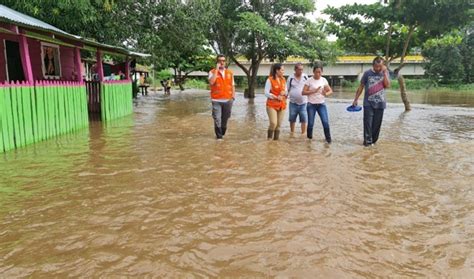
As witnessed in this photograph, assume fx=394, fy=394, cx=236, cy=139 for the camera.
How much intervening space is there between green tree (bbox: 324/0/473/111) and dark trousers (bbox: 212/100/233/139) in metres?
7.96

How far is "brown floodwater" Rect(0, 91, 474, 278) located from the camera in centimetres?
289

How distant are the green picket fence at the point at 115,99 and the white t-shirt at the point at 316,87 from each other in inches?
283

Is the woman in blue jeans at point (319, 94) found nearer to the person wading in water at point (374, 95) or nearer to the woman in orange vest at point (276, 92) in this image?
the woman in orange vest at point (276, 92)

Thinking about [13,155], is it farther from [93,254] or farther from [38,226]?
[93,254]

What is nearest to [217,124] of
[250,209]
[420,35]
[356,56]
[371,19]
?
[250,209]

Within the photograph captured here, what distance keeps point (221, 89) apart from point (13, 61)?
7.46 meters

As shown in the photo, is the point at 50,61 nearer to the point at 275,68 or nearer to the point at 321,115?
the point at 275,68

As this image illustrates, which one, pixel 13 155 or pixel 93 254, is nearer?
pixel 93 254

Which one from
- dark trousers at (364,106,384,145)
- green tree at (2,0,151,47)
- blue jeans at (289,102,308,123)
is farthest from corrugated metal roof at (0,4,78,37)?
dark trousers at (364,106,384,145)

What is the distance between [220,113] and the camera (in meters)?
8.30

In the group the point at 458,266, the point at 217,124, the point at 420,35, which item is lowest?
the point at 458,266

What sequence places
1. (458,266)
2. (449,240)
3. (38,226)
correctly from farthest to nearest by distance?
1. (38,226)
2. (449,240)
3. (458,266)

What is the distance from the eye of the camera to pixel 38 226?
3559mm

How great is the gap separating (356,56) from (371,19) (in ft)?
119
